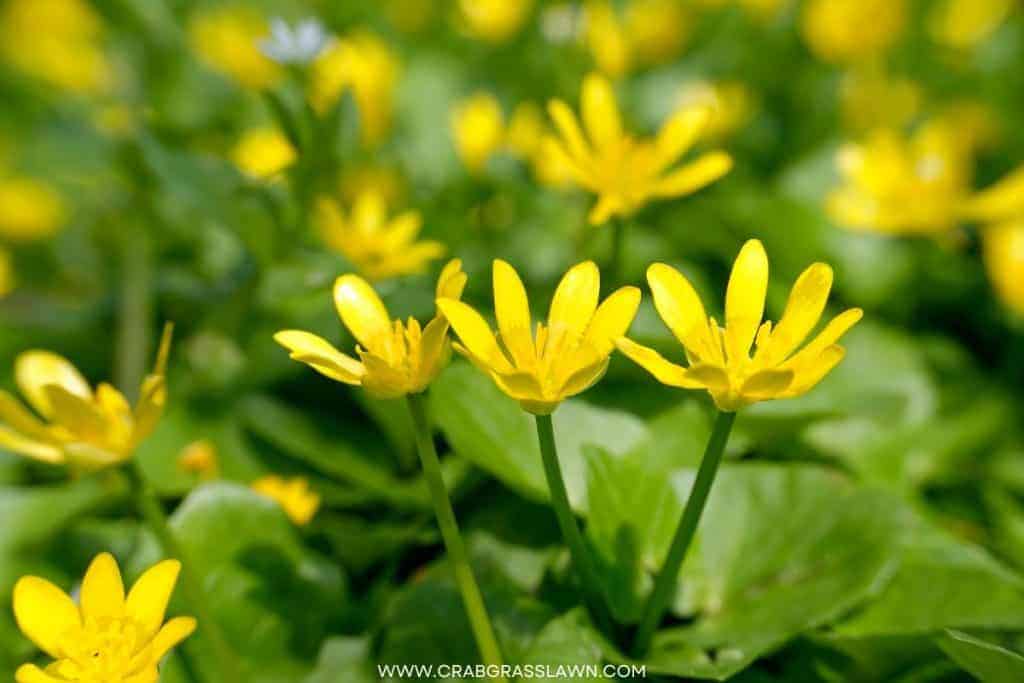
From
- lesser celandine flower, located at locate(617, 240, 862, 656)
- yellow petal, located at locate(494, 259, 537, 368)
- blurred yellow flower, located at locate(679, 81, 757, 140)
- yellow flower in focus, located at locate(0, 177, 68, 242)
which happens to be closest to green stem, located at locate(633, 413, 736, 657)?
lesser celandine flower, located at locate(617, 240, 862, 656)

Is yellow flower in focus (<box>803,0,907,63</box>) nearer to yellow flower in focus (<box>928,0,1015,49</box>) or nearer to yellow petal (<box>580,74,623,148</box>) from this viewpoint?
yellow flower in focus (<box>928,0,1015,49</box>)

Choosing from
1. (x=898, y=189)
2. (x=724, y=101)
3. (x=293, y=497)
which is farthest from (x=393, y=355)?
(x=724, y=101)

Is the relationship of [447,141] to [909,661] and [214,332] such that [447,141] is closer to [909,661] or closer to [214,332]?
[214,332]

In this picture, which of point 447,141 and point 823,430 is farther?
point 447,141

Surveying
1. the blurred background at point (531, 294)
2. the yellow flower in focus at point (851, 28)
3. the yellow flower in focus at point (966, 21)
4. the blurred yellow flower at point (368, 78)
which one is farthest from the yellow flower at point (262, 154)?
the yellow flower in focus at point (966, 21)

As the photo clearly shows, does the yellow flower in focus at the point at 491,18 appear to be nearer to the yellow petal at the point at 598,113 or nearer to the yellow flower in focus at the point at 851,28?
the yellow flower in focus at the point at 851,28

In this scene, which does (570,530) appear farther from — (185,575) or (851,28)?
(851,28)

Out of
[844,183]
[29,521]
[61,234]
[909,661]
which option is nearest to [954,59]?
[844,183]
